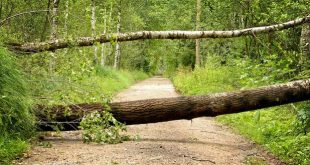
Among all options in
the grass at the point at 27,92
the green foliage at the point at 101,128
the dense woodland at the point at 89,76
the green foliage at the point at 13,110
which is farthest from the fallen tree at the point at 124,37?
the green foliage at the point at 101,128

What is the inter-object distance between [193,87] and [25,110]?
12102 mm

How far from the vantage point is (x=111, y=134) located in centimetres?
816

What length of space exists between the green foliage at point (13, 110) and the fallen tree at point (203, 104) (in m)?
1.22

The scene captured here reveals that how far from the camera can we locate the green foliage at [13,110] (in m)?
6.90

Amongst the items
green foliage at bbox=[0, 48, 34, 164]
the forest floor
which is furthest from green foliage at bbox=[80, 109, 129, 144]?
green foliage at bbox=[0, 48, 34, 164]

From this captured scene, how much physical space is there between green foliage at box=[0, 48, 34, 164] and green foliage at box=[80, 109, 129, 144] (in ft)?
3.24

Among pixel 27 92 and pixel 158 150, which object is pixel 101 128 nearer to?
pixel 158 150

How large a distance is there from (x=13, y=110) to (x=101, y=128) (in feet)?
5.24

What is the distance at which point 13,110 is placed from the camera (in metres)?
7.13

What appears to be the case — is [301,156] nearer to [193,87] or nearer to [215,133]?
[215,133]

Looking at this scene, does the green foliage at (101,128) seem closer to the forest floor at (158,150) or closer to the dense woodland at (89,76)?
the forest floor at (158,150)

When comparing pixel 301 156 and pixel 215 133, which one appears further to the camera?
pixel 215 133

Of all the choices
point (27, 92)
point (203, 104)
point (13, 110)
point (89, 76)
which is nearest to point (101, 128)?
point (89, 76)

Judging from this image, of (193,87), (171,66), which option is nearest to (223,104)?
(193,87)
